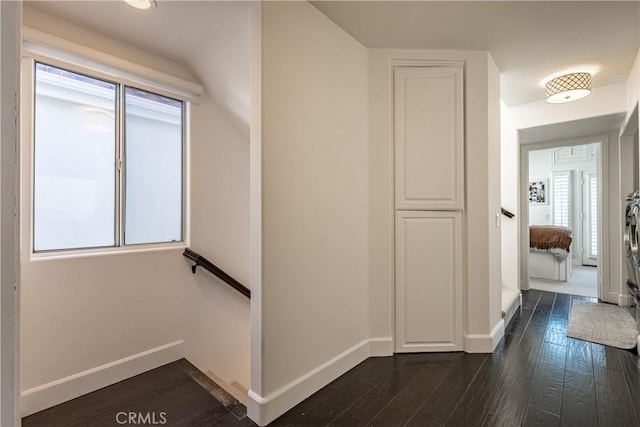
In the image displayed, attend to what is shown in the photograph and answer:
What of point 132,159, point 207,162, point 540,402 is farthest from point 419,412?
point 132,159

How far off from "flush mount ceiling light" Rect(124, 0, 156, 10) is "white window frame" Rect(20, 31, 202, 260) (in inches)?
17.3

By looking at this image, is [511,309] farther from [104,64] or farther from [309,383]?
[104,64]

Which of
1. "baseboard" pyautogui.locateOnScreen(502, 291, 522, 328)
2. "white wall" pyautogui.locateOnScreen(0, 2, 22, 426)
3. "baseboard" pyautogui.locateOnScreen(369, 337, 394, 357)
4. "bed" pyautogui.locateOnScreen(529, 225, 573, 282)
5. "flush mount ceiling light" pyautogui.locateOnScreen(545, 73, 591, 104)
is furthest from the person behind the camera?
"bed" pyautogui.locateOnScreen(529, 225, 573, 282)

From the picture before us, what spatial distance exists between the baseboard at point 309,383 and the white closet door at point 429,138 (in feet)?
3.40

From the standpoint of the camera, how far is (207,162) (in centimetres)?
244

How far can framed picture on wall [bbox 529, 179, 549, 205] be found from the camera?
21.2ft

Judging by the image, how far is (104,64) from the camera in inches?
75.5

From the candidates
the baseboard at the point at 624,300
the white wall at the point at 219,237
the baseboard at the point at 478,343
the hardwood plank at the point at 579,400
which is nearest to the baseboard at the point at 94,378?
the white wall at the point at 219,237

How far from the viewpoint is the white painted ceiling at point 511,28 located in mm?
1790

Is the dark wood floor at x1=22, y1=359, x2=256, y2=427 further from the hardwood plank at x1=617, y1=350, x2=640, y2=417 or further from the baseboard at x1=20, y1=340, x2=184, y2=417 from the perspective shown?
the hardwood plank at x1=617, y1=350, x2=640, y2=417

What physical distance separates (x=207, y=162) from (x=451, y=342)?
91.1 inches

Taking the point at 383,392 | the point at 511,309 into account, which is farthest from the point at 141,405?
the point at 511,309

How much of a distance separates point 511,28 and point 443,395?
2.31 m

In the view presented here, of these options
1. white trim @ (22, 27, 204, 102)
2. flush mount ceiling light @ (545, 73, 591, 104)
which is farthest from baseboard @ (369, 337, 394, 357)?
flush mount ceiling light @ (545, 73, 591, 104)
